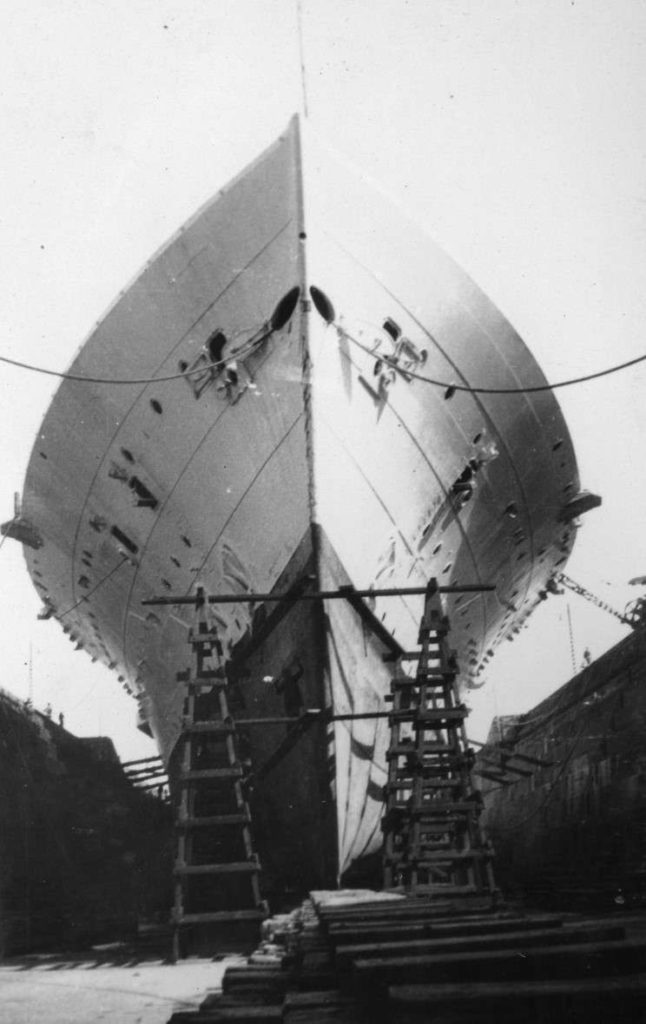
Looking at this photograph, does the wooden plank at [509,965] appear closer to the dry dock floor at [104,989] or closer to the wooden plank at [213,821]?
the dry dock floor at [104,989]

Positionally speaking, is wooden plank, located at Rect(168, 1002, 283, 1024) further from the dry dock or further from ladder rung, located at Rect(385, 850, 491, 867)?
ladder rung, located at Rect(385, 850, 491, 867)

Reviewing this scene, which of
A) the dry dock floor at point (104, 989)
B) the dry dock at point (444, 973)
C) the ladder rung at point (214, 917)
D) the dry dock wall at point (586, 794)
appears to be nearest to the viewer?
the dry dock at point (444, 973)

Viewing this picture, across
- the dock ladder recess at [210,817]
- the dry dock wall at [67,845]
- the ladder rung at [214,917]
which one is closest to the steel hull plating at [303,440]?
the dock ladder recess at [210,817]

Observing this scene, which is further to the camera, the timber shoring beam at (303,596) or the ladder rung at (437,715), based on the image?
the ladder rung at (437,715)

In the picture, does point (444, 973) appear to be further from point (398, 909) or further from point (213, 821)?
point (213, 821)

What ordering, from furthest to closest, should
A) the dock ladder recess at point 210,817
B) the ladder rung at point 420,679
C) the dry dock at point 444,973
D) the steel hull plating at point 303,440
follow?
1. the ladder rung at point 420,679
2. the steel hull plating at point 303,440
3. the dock ladder recess at point 210,817
4. the dry dock at point 444,973

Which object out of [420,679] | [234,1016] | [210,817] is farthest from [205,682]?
[234,1016]

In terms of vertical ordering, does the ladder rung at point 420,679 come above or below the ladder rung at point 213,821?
above
